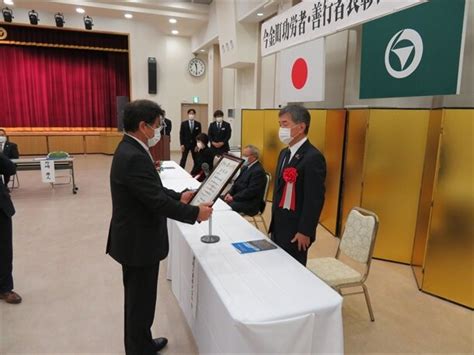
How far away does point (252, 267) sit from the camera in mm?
1784

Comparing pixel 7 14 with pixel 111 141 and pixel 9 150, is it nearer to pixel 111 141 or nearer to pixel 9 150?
pixel 111 141

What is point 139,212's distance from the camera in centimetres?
168

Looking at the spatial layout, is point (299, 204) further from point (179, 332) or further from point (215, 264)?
point (179, 332)

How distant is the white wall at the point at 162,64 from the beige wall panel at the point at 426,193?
916 cm

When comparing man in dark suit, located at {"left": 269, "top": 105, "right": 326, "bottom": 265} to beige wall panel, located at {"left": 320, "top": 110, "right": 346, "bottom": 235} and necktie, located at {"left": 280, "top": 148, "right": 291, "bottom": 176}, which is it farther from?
beige wall panel, located at {"left": 320, "top": 110, "right": 346, "bottom": 235}

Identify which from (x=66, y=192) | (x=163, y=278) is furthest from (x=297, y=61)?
(x=66, y=192)

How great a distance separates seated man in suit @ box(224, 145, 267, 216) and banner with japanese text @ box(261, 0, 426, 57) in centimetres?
160

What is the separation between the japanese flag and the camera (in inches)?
165

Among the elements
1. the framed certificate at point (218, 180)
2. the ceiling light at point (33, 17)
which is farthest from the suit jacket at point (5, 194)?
the ceiling light at point (33, 17)

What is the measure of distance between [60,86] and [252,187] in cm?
973

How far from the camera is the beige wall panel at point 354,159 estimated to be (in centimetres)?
379

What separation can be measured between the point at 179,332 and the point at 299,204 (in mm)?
1200

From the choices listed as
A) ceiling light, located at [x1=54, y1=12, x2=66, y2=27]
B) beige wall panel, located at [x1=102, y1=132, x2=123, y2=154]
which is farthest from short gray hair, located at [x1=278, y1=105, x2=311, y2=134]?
ceiling light, located at [x1=54, y1=12, x2=66, y2=27]

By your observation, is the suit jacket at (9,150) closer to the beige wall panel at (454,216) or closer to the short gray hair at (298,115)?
the short gray hair at (298,115)
